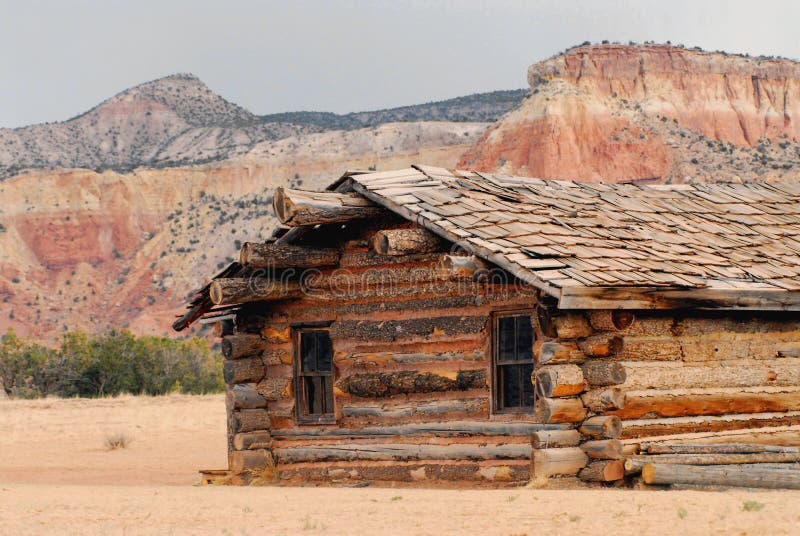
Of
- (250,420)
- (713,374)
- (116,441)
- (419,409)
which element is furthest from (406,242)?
(116,441)

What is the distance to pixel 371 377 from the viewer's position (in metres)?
12.8

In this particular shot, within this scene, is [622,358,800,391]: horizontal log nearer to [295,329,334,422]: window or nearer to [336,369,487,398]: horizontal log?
[336,369,487,398]: horizontal log

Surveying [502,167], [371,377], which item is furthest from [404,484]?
[502,167]

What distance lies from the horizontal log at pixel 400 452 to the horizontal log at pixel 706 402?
1.16 m

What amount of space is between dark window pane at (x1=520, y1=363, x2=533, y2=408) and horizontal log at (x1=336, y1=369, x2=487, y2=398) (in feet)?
1.32

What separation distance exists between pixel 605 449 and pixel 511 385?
1447 millimetres

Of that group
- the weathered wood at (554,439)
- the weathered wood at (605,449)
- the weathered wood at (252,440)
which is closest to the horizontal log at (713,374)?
the weathered wood at (605,449)

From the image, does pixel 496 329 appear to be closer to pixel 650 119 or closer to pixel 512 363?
pixel 512 363

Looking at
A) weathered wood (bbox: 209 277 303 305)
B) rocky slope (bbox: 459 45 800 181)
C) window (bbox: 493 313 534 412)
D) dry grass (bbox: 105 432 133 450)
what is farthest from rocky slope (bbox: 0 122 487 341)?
window (bbox: 493 313 534 412)

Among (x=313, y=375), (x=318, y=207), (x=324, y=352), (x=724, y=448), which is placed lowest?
(x=724, y=448)

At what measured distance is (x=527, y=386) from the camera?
38.5 ft

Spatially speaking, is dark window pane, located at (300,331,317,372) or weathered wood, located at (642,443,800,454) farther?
dark window pane, located at (300,331,317,372)

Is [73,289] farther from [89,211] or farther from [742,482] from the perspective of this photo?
[742,482]

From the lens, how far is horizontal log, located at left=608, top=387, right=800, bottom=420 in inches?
436
